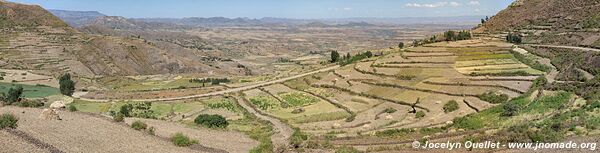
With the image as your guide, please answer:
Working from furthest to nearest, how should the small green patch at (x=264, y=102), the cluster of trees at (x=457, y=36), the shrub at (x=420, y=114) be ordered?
the cluster of trees at (x=457, y=36), the small green patch at (x=264, y=102), the shrub at (x=420, y=114)

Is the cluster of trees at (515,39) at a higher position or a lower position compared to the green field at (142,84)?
higher

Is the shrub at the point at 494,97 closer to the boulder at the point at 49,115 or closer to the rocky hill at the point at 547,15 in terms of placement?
the rocky hill at the point at 547,15

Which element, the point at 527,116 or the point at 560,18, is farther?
the point at 560,18

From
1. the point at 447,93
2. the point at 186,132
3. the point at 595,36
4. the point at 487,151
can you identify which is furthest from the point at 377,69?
the point at 487,151

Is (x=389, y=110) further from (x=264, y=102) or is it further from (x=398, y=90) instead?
(x=264, y=102)

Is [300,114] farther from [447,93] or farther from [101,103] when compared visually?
[101,103]

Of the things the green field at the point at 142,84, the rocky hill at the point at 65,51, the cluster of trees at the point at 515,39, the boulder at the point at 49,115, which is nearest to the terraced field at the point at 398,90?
the cluster of trees at the point at 515,39
